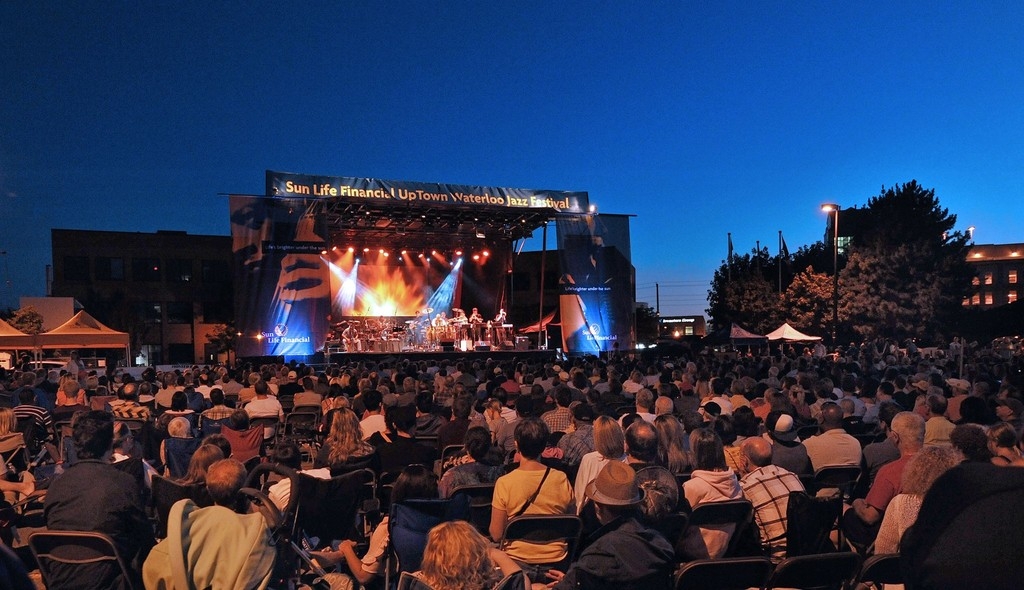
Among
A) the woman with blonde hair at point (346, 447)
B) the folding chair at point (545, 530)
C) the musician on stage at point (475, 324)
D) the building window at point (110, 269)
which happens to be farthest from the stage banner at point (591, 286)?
the building window at point (110, 269)

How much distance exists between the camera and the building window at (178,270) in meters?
44.0

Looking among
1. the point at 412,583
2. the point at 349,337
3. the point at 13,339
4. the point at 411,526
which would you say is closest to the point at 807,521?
the point at 411,526

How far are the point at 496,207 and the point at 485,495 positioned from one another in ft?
72.8

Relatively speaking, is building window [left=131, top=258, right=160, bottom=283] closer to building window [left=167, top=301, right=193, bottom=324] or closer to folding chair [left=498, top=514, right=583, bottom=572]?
building window [left=167, top=301, right=193, bottom=324]

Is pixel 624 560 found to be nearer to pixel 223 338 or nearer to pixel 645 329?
pixel 223 338

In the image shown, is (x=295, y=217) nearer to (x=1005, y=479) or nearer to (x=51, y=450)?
(x=51, y=450)

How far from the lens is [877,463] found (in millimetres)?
6121

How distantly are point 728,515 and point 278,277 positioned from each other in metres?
22.4

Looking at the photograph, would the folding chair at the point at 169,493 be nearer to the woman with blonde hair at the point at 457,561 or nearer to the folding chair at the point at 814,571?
the woman with blonde hair at the point at 457,561

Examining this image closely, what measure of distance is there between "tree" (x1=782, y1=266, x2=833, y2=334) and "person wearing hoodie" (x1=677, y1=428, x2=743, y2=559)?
113 ft

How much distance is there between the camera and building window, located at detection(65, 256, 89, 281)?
41.8m

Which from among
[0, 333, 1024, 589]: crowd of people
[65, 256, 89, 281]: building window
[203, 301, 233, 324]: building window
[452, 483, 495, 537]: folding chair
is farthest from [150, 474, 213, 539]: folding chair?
[65, 256, 89, 281]: building window

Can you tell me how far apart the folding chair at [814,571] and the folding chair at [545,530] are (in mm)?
1116

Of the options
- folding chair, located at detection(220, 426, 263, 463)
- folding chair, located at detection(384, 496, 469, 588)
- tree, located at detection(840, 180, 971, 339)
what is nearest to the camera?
folding chair, located at detection(384, 496, 469, 588)
